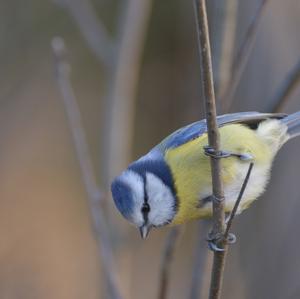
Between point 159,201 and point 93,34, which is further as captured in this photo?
point 93,34

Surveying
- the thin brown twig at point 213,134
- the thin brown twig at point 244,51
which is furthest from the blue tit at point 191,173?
the thin brown twig at point 213,134

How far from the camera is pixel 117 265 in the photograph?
6.38ft

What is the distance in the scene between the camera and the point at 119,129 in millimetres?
1945

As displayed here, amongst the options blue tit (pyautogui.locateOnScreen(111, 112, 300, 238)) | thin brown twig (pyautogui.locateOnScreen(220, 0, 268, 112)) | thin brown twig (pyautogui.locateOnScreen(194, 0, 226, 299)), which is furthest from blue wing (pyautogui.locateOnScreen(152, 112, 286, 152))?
thin brown twig (pyautogui.locateOnScreen(194, 0, 226, 299))

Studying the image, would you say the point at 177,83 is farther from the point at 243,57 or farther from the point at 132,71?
the point at 243,57

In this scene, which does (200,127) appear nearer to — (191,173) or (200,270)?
(191,173)

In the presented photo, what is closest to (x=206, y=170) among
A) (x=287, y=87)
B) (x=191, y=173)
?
(x=191, y=173)

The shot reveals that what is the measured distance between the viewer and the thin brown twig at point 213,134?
1.06m

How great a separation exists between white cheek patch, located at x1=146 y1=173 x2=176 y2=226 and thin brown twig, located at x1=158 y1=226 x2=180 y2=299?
39 mm

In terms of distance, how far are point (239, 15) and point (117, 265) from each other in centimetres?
98

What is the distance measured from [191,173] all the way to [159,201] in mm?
116

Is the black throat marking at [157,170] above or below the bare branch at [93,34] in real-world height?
below

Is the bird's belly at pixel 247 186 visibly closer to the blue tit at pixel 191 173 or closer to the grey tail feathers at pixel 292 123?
the blue tit at pixel 191 173

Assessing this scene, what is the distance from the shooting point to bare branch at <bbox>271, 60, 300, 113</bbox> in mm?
1591
